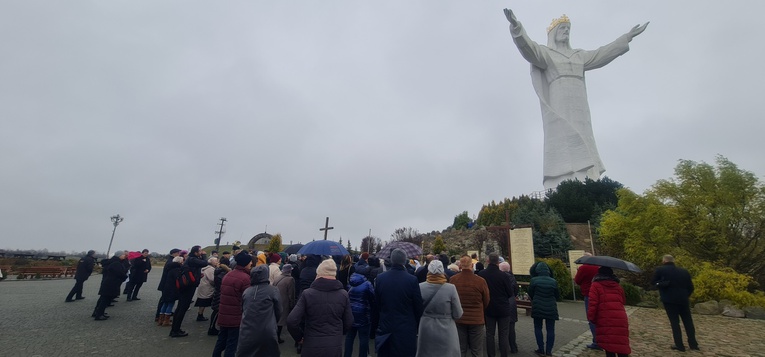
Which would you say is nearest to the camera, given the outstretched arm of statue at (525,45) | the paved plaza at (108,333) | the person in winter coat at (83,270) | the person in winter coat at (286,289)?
the paved plaza at (108,333)

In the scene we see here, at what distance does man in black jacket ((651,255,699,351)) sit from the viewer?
20.7ft

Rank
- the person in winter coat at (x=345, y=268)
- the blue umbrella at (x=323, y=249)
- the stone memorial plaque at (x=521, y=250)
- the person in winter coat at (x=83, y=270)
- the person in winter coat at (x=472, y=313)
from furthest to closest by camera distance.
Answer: the stone memorial plaque at (x=521, y=250), the person in winter coat at (x=83, y=270), the blue umbrella at (x=323, y=249), the person in winter coat at (x=345, y=268), the person in winter coat at (x=472, y=313)

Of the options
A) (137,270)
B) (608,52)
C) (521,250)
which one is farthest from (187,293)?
(608,52)

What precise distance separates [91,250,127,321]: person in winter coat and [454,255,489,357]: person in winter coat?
776 cm

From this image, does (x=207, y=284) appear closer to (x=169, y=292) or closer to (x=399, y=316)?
(x=169, y=292)

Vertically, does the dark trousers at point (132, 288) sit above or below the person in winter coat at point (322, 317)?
below

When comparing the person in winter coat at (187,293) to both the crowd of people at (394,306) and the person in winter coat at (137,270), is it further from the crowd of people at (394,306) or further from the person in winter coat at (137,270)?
the person in winter coat at (137,270)

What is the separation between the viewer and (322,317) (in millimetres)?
3695

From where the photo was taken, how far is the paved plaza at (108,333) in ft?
17.6

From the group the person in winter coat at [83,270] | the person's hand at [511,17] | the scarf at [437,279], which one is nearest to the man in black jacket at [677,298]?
the scarf at [437,279]

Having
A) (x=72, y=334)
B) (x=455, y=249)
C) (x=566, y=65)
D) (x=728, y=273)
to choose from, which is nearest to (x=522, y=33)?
(x=566, y=65)

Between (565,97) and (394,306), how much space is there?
97.7 ft

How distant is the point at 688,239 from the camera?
12094 mm

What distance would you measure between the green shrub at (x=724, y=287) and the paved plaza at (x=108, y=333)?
14.2ft
